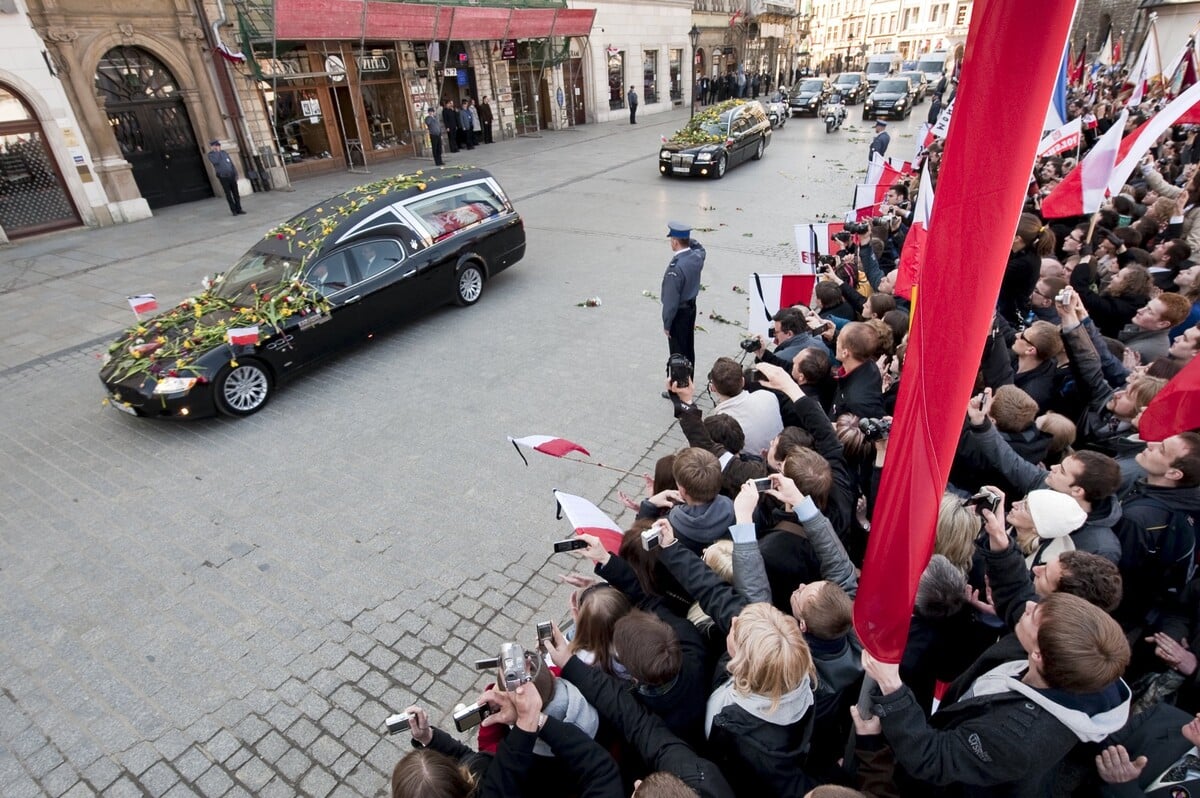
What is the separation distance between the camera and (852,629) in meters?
2.54

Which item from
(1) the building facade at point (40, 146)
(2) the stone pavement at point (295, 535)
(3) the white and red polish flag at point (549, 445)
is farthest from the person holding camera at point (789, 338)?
(1) the building facade at point (40, 146)

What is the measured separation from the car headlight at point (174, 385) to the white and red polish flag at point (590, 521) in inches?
189

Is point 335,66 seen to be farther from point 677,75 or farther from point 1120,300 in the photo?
point 677,75

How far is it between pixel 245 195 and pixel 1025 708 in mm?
19850

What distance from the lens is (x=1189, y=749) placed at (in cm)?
212

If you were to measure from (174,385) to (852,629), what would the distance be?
641 centimetres

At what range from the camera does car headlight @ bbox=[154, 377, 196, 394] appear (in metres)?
6.08

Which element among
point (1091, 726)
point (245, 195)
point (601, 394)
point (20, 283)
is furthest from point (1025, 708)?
point (245, 195)

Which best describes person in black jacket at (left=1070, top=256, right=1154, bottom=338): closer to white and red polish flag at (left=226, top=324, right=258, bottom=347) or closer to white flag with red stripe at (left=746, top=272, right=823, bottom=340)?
white flag with red stripe at (left=746, top=272, right=823, bottom=340)

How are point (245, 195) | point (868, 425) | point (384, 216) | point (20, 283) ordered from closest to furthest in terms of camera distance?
point (868, 425) < point (384, 216) < point (20, 283) < point (245, 195)

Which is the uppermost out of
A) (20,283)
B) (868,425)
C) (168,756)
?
(868,425)

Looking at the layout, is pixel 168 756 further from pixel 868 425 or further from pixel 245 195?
pixel 245 195

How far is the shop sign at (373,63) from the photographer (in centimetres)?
1975

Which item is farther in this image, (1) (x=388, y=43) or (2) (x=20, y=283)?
(1) (x=388, y=43)
